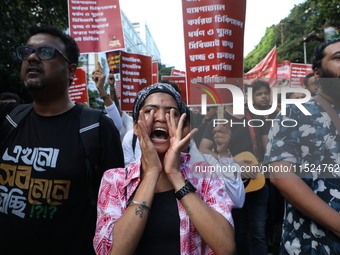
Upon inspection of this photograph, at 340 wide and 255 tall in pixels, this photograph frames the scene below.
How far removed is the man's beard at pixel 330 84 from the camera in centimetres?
199

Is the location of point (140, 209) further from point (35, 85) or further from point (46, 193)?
point (35, 85)

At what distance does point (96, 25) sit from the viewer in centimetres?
603

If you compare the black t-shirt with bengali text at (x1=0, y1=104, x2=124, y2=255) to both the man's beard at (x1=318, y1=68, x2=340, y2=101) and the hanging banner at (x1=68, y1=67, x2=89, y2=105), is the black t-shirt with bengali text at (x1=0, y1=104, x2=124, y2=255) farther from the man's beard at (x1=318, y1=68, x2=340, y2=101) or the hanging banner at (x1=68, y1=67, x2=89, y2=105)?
the hanging banner at (x1=68, y1=67, x2=89, y2=105)

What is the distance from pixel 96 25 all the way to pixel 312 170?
Result: 5013mm

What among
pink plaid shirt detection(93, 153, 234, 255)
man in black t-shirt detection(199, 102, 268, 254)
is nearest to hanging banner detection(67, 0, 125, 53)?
man in black t-shirt detection(199, 102, 268, 254)

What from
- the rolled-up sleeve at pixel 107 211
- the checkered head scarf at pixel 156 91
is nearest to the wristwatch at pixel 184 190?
the rolled-up sleeve at pixel 107 211

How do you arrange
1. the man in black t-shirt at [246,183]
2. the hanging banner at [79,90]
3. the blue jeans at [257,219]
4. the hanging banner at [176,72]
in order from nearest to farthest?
the man in black t-shirt at [246,183]
the blue jeans at [257,219]
the hanging banner at [79,90]
the hanging banner at [176,72]

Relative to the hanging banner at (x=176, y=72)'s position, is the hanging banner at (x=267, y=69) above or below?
below

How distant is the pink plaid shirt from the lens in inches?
62.3

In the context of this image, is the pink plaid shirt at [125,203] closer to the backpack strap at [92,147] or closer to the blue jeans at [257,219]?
the backpack strap at [92,147]

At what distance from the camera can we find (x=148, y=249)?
1.61 meters

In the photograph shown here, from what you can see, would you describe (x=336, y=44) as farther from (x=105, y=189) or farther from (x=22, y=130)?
(x=22, y=130)

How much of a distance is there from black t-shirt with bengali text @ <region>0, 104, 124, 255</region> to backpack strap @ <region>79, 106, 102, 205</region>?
29mm

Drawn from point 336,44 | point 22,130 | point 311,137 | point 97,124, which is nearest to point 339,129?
point 311,137
